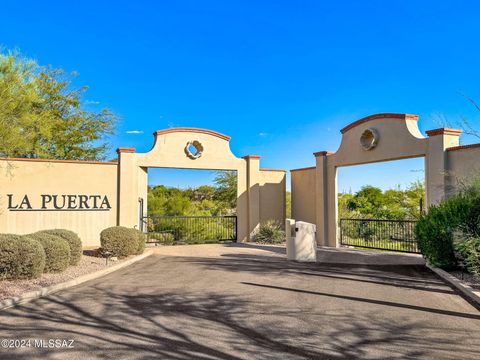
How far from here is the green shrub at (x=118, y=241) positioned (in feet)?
41.7

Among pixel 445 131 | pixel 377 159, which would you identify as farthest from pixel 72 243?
pixel 445 131

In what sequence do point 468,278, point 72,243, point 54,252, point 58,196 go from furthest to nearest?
point 58,196 < point 72,243 < point 54,252 < point 468,278

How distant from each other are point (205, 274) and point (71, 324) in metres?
4.57

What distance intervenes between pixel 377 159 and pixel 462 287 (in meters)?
7.11

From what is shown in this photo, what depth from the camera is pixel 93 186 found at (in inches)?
632

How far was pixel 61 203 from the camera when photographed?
15516 millimetres

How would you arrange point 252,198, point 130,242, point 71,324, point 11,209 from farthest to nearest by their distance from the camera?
point 252,198
point 11,209
point 130,242
point 71,324

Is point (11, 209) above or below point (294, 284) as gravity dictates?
above

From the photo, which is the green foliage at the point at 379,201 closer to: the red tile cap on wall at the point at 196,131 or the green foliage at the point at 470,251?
the red tile cap on wall at the point at 196,131

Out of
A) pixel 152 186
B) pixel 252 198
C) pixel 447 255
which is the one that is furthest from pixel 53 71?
pixel 447 255

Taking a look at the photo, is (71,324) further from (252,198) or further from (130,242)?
(252,198)

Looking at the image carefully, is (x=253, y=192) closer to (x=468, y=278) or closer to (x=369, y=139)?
(x=369, y=139)

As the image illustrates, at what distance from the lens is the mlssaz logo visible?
15.0 meters

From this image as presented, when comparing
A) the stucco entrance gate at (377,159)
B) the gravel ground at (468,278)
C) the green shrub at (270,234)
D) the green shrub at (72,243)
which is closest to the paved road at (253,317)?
the gravel ground at (468,278)
